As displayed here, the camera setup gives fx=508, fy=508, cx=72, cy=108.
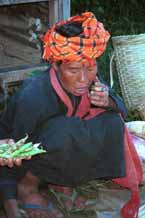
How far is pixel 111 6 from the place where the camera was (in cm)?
666

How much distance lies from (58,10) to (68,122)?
1.17 m

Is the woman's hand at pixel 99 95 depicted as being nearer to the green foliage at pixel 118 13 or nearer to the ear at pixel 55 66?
the ear at pixel 55 66

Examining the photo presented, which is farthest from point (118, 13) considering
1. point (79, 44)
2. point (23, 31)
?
point (79, 44)

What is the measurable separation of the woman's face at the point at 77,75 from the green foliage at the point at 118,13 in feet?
11.6

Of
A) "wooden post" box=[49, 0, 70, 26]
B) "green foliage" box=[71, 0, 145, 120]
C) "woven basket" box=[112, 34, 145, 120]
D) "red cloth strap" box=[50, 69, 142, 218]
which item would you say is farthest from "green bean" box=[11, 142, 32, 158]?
"green foliage" box=[71, 0, 145, 120]

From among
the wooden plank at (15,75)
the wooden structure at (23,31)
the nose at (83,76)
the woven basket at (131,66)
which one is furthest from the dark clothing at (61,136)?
the woven basket at (131,66)

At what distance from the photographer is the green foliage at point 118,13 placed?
6207mm

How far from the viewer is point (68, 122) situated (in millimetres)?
2549

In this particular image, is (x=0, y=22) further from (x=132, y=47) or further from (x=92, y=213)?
(x=92, y=213)

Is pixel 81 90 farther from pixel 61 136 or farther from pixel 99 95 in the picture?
pixel 61 136

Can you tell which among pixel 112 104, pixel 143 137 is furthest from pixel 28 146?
→ pixel 143 137

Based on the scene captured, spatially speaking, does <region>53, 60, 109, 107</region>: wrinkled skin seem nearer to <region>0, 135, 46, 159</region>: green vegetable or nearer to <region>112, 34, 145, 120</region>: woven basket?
<region>0, 135, 46, 159</region>: green vegetable

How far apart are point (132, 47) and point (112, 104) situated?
1.51 metres

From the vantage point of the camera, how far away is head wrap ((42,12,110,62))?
245 centimetres
